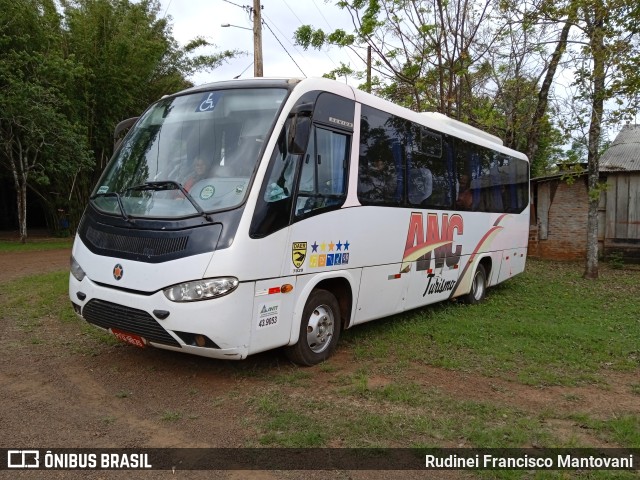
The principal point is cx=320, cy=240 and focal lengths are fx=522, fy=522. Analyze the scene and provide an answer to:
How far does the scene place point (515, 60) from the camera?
14359 millimetres

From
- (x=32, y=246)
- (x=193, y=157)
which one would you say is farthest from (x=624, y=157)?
(x=32, y=246)

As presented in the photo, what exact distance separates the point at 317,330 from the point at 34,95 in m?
14.6

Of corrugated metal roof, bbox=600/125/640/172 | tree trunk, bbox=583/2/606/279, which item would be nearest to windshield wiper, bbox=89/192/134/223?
tree trunk, bbox=583/2/606/279

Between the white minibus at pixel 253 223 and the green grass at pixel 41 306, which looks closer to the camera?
the white minibus at pixel 253 223

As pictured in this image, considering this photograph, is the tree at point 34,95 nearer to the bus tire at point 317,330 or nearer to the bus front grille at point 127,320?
the bus front grille at point 127,320

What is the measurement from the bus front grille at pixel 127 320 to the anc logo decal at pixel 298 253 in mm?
1283

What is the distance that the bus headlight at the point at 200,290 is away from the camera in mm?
4238

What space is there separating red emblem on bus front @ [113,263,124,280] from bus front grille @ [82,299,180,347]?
245 millimetres

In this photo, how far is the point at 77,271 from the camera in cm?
500

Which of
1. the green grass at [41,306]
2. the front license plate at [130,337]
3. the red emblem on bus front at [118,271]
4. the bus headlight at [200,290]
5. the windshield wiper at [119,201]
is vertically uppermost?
the windshield wiper at [119,201]

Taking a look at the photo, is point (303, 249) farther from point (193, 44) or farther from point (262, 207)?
point (193, 44)

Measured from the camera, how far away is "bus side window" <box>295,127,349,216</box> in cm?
500

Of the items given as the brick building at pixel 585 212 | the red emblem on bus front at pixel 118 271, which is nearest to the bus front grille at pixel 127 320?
the red emblem on bus front at pixel 118 271

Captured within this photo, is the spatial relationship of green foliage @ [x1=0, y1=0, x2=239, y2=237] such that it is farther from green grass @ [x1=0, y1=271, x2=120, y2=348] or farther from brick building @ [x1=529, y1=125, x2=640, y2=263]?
brick building @ [x1=529, y1=125, x2=640, y2=263]
